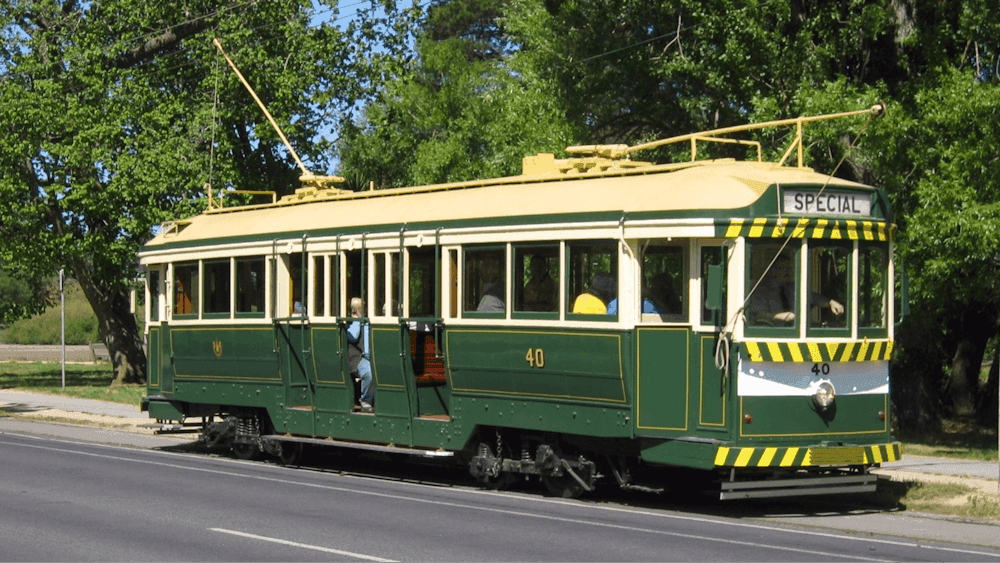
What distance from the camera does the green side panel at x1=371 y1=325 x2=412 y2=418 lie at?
57.2 feet

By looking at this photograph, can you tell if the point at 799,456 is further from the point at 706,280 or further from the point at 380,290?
the point at 380,290

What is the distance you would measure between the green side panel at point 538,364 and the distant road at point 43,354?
157ft

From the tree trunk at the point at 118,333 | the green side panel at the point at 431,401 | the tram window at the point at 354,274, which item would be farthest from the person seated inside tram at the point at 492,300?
the tree trunk at the point at 118,333

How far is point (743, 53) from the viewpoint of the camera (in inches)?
891

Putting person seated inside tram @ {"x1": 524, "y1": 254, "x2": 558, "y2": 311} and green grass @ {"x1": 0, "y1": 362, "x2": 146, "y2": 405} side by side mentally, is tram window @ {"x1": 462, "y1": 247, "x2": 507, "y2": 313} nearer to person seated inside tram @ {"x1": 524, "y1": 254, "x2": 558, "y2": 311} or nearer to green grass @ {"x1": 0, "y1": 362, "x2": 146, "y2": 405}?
person seated inside tram @ {"x1": 524, "y1": 254, "x2": 558, "y2": 311}

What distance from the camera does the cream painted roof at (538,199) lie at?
47.3 ft

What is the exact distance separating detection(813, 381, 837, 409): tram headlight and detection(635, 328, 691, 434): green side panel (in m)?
1.25

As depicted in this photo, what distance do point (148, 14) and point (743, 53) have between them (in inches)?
771

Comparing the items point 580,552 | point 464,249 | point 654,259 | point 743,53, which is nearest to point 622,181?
point 654,259

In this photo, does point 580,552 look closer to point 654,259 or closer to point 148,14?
point 654,259

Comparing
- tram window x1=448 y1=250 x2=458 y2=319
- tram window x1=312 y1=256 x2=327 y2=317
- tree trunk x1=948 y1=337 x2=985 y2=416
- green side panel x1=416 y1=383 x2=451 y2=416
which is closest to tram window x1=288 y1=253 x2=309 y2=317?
tram window x1=312 y1=256 x2=327 y2=317

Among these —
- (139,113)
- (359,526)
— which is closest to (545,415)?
(359,526)

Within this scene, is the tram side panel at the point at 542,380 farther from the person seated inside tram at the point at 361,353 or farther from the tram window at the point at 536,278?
the person seated inside tram at the point at 361,353

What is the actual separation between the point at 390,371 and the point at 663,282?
13.6ft
